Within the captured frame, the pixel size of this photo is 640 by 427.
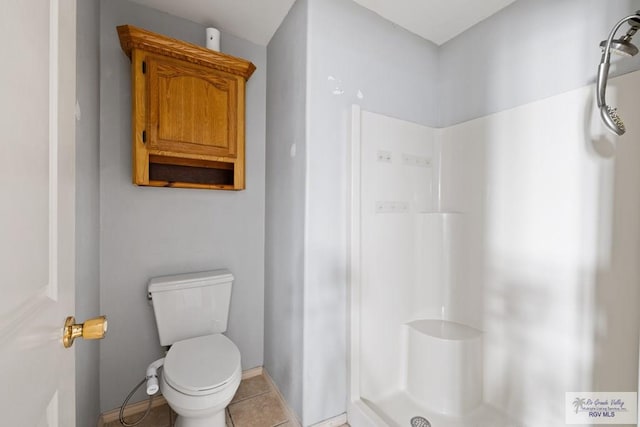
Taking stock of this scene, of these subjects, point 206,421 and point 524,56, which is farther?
point 524,56

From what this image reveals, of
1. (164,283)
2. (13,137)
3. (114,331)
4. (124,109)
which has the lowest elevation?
(114,331)

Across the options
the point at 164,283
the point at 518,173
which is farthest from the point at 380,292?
the point at 164,283

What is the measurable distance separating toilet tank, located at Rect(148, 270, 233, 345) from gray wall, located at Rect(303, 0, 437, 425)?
62 cm

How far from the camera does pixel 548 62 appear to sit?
1406 mm

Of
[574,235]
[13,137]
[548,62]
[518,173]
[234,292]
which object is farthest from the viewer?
[234,292]

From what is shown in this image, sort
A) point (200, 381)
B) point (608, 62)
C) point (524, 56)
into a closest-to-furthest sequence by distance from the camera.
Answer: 1. point (608, 62)
2. point (200, 381)
3. point (524, 56)

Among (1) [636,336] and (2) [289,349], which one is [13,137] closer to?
(2) [289,349]

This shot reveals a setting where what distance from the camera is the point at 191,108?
163 centimetres

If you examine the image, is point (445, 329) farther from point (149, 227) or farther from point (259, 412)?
point (149, 227)

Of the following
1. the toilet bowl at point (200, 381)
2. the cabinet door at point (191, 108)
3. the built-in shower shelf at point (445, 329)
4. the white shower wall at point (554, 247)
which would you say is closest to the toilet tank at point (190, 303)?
the toilet bowl at point (200, 381)

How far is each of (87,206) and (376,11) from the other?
1884 mm

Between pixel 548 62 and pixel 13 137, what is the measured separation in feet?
6.56

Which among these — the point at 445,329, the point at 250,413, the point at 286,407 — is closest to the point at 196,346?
the point at 250,413

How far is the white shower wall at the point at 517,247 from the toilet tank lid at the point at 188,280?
848 millimetres
